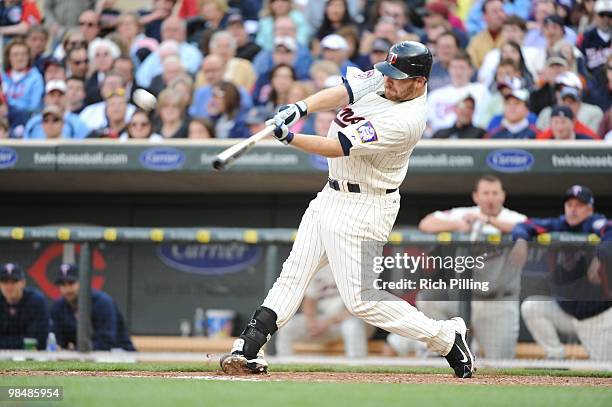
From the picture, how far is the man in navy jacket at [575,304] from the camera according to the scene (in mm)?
7578

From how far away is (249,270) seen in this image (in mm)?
8312

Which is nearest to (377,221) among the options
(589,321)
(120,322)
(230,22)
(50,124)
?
(589,321)

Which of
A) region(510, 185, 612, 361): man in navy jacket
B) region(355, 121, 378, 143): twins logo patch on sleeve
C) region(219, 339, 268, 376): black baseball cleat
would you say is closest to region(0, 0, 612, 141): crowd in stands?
region(510, 185, 612, 361): man in navy jacket

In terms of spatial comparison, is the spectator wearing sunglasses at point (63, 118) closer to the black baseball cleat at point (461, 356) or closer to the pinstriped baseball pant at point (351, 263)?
the pinstriped baseball pant at point (351, 263)

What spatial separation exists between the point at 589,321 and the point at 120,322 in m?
3.30

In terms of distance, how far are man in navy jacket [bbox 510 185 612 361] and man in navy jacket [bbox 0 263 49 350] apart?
3.38m

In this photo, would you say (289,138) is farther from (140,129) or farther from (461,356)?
(140,129)

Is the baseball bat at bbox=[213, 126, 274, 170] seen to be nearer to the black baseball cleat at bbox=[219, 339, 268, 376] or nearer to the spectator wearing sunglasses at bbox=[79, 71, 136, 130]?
the black baseball cleat at bbox=[219, 339, 268, 376]

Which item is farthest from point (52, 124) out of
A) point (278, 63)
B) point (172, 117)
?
point (278, 63)

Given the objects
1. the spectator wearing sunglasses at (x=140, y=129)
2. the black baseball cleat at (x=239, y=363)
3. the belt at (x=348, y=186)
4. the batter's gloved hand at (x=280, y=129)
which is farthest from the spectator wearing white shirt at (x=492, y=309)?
the spectator wearing sunglasses at (x=140, y=129)

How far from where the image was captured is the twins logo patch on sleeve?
5.41 meters

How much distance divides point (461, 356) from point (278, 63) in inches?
217

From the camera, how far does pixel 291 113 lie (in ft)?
17.8

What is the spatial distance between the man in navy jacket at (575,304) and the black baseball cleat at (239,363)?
2562mm
